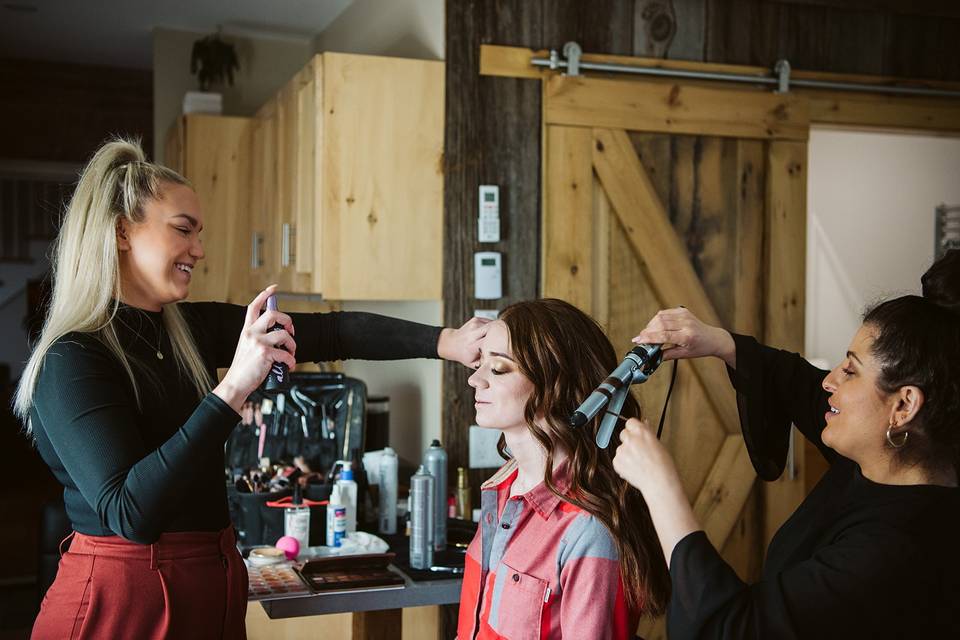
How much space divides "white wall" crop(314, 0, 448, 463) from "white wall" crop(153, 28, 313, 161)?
818 millimetres

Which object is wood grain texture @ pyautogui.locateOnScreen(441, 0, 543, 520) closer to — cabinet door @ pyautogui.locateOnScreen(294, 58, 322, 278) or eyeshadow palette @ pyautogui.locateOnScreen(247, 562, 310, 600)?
cabinet door @ pyautogui.locateOnScreen(294, 58, 322, 278)

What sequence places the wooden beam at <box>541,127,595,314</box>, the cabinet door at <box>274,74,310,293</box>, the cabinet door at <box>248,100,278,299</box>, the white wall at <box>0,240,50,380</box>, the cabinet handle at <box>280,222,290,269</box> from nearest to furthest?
1. the wooden beam at <box>541,127,595,314</box>
2. the cabinet door at <box>274,74,310,293</box>
3. the cabinet handle at <box>280,222,290,269</box>
4. the cabinet door at <box>248,100,278,299</box>
5. the white wall at <box>0,240,50,380</box>

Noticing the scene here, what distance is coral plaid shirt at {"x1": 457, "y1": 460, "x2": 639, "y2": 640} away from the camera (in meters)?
1.84

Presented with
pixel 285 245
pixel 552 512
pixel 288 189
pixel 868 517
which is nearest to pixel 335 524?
pixel 552 512

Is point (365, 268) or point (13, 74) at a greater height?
point (13, 74)

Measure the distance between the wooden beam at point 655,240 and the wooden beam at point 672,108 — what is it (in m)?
0.08

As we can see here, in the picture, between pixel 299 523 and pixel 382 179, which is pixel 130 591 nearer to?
pixel 299 523

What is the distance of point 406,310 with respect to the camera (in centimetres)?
396

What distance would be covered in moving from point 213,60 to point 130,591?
377 centimetres

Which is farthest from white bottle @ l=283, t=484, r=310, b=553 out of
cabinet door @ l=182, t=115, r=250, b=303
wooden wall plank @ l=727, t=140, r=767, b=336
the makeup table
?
cabinet door @ l=182, t=115, r=250, b=303

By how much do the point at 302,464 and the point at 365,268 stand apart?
68cm

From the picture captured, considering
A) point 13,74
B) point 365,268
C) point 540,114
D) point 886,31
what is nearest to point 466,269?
point 365,268

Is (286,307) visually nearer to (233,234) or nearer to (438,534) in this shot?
(233,234)

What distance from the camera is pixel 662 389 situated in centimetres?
373
